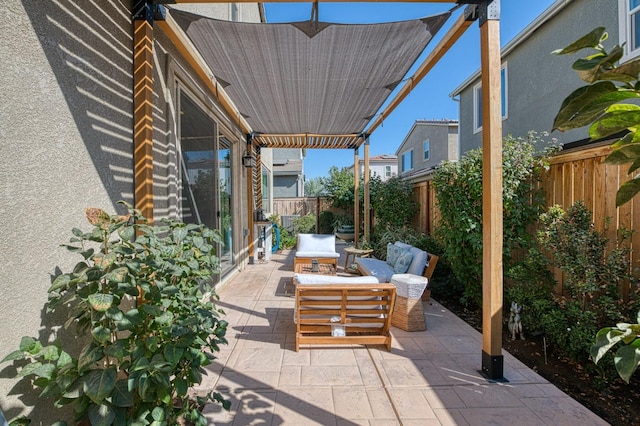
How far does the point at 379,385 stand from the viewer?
8.05ft

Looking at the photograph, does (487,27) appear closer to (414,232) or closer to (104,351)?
(104,351)

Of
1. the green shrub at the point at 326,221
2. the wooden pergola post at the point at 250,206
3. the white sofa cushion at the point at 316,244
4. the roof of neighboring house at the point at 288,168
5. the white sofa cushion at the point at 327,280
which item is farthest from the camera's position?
the roof of neighboring house at the point at 288,168

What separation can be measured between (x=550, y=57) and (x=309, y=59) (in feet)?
20.3

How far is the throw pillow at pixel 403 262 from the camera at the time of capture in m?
4.52

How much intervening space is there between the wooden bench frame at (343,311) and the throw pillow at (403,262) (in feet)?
5.09

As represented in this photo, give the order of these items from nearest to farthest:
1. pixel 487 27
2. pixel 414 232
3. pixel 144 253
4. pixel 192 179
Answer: pixel 144 253 < pixel 487 27 < pixel 192 179 < pixel 414 232

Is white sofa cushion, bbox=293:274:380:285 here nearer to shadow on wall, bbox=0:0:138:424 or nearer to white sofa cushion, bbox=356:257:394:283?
white sofa cushion, bbox=356:257:394:283

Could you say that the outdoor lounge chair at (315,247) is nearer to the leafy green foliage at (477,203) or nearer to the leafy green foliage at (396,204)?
the leafy green foliage at (396,204)

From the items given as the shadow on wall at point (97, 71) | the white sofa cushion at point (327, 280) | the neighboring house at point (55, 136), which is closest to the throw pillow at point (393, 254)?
the white sofa cushion at point (327, 280)

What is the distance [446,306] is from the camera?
176 inches

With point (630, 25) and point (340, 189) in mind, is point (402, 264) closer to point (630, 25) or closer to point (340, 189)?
point (630, 25)

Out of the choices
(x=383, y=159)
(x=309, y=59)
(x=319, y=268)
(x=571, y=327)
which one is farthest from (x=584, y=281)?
(x=383, y=159)

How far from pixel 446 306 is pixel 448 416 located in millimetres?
2555

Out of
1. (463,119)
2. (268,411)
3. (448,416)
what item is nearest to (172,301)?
(268,411)
